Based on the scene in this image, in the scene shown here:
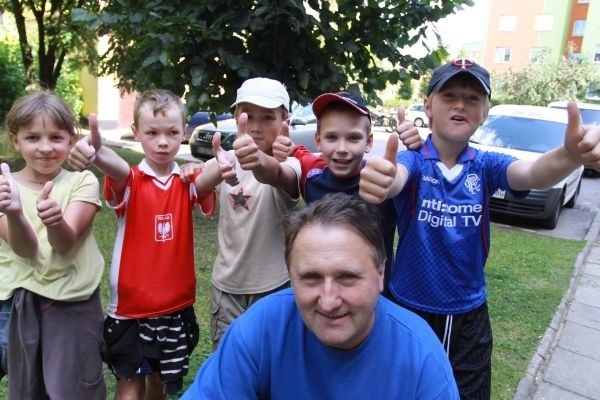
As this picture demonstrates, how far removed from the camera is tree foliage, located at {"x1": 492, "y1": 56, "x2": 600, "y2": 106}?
91.2ft

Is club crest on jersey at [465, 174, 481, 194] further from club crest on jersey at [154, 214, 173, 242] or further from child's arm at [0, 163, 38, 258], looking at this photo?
child's arm at [0, 163, 38, 258]

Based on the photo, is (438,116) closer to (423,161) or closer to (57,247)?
(423,161)

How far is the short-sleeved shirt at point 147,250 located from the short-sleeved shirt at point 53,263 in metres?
0.16

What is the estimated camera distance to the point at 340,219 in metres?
1.43

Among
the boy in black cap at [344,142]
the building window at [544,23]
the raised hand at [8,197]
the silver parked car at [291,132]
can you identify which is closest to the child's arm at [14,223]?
the raised hand at [8,197]

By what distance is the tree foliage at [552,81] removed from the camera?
27.8 metres

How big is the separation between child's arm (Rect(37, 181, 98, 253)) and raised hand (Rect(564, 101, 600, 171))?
6.05 ft

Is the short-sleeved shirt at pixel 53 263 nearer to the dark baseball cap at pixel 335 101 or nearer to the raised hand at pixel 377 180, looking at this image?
the dark baseball cap at pixel 335 101

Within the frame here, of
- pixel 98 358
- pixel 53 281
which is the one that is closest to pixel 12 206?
pixel 53 281

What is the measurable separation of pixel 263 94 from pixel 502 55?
163ft

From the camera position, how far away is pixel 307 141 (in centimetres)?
1062

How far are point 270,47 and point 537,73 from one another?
27.7 metres

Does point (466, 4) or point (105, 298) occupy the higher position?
point (466, 4)

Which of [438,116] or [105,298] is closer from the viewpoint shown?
[438,116]
